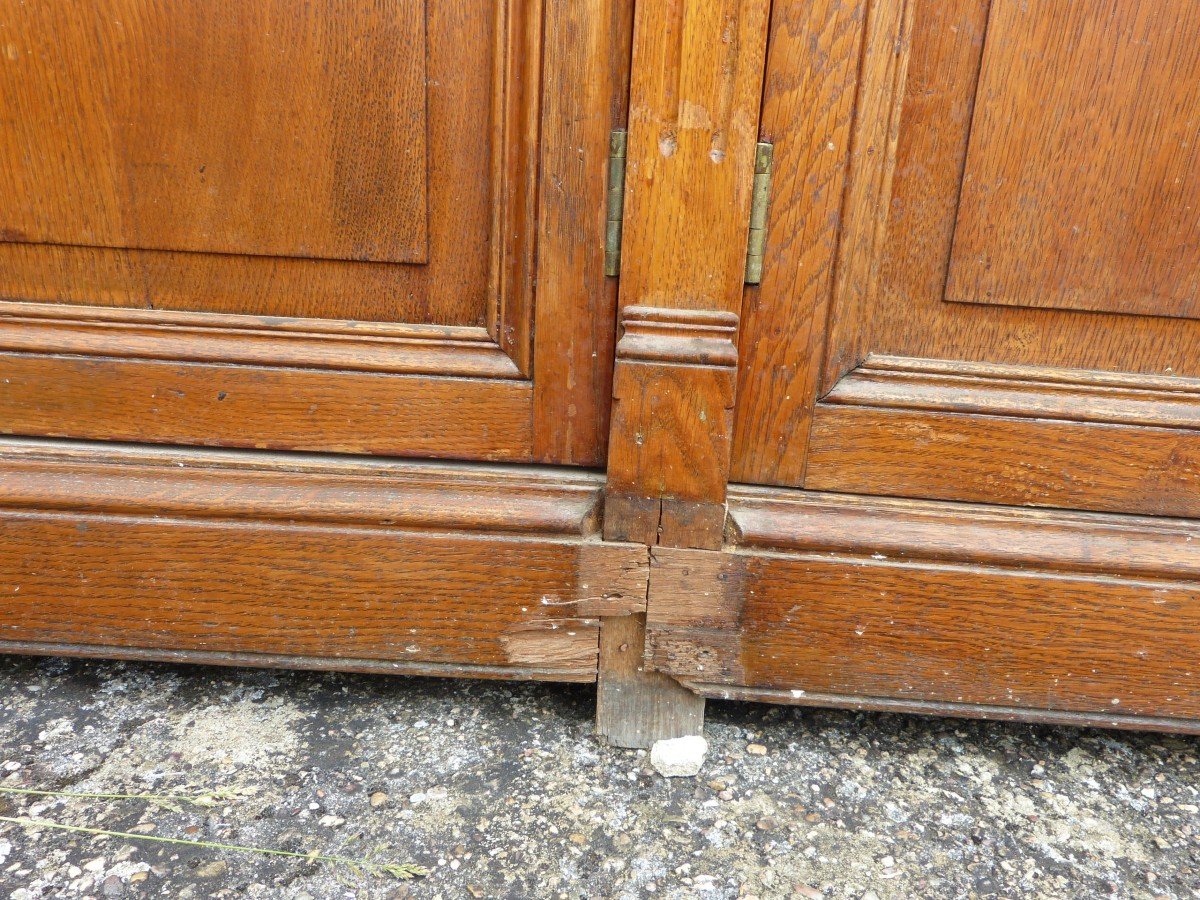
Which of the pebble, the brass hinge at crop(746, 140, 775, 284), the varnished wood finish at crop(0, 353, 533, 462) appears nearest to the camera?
the pebble

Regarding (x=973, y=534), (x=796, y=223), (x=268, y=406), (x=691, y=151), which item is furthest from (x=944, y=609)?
(x=268, y=406)

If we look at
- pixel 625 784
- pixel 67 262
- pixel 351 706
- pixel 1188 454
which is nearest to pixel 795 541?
pixel 625 784

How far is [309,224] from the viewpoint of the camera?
0.99 meters

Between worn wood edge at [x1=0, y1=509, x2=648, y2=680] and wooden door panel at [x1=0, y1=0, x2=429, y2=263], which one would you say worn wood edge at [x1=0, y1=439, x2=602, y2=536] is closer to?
worn wood edge at [x1=0, y1=509, x2=648, y2=680]

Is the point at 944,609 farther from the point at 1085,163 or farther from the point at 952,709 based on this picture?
the point at 1085,163

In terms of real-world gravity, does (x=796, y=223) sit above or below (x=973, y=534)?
above

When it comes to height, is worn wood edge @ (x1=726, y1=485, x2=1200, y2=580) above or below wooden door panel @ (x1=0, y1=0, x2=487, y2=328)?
below

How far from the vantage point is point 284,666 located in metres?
1.04

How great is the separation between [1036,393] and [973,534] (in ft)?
0.60

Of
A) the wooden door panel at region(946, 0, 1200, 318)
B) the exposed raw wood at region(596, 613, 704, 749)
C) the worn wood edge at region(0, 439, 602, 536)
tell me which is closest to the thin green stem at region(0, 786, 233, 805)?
the worn wood edge at region(0, 439, 602, 536)

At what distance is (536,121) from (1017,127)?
53cm

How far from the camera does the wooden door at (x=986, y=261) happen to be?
0.88 m

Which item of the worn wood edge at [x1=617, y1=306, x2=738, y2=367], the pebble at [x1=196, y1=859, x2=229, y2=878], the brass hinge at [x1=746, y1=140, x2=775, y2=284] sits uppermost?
the brass hinge at [x1=746, y1=140, x2=775, y2=284]

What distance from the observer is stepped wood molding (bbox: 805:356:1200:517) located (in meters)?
0.96
